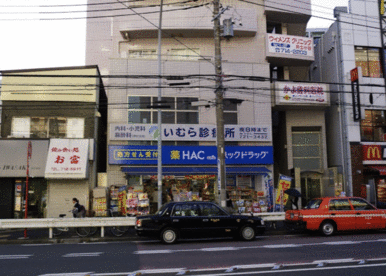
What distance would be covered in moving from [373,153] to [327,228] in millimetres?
11808

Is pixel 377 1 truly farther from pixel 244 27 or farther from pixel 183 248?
pixel 183 248

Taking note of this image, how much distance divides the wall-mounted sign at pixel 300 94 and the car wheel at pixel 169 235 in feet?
43.6

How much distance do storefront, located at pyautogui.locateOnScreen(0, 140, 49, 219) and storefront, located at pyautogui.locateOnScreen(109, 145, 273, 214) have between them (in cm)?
387

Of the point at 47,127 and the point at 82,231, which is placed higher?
the point at 47,127

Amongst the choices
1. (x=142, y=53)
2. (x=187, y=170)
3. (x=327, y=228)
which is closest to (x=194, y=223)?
(x=327, y=228)

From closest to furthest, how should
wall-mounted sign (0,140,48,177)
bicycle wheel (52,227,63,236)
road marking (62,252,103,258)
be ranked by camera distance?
road marking (62,252,103,258), bicycle wheel (52,227,63,236), wall-mounted sign (0,140,48,177)

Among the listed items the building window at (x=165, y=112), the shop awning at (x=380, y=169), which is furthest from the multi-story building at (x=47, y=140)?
the shop awning at (x=380, y=169)

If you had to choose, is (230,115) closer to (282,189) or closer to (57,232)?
(282,189)

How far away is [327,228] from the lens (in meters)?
14.8

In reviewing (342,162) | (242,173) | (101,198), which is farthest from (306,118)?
(101,198)

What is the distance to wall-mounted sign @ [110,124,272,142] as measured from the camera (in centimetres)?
2169

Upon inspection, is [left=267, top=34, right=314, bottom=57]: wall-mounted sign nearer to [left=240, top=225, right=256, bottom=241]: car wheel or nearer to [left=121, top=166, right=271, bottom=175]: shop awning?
[left=121, top=166, right=271, bottom=175]: shop awning

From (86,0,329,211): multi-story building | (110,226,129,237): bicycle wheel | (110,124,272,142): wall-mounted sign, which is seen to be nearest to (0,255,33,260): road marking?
(110,226,129,237): bicycle wheel

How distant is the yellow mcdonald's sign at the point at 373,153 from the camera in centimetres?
2423
